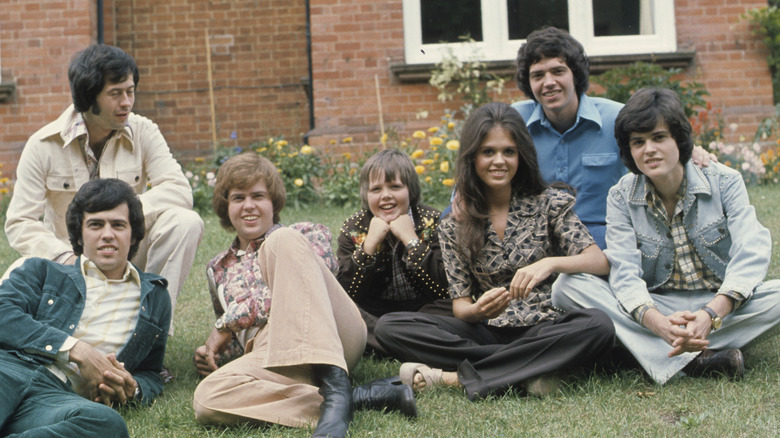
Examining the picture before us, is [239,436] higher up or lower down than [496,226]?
lower down

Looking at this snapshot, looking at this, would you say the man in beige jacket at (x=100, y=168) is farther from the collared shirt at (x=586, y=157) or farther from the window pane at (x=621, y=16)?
the window pane at (x=621, y=16)

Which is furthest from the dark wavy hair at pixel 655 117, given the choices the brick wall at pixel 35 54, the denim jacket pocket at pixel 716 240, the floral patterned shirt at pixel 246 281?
the brick wall at pixel 35 54

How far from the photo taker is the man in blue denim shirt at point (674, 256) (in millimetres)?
3172

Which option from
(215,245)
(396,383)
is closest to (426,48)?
(215,245)

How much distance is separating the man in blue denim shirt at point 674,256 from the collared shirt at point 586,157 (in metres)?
0.56

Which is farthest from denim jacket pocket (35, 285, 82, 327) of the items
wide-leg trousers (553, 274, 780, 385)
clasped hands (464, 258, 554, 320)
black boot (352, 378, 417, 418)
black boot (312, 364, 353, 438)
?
wide-leg trousers (553, 274, 780, 385)

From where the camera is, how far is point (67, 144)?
3.88 meters

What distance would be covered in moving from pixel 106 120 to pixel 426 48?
537 centimetres

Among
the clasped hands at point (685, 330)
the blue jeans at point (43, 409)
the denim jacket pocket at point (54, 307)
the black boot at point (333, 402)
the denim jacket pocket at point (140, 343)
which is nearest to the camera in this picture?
the blue jeans at point (43, 409)

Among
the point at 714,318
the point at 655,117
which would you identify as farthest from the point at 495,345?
the point at 655,117

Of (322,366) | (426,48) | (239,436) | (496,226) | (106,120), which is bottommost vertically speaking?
(239,436)

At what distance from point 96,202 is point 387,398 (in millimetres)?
1343

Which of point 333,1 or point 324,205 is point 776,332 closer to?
point 324,205

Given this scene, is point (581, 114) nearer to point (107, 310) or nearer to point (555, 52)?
point (555, 52)
